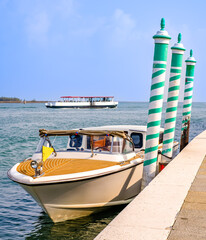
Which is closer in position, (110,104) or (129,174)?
(129,174)

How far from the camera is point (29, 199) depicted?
11617 mm

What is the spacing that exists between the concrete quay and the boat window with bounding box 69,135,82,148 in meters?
2.87

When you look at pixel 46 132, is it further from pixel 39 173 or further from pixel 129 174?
pixel 129 174

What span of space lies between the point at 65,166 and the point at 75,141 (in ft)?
5.12

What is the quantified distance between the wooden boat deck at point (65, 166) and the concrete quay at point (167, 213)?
5.49 ft

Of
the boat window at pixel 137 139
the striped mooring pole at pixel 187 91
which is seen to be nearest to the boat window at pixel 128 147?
the boat window at pixel 137 139

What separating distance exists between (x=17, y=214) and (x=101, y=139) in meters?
3.40

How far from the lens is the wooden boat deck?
26.8 ft

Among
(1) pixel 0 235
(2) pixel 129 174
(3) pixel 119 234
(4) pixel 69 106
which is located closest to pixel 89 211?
(2) pixel 129 174

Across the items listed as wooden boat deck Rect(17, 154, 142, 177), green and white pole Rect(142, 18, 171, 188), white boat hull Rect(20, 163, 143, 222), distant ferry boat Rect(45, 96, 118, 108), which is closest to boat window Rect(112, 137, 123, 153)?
wooden boat deck Rect(17, 154, 142, 177)

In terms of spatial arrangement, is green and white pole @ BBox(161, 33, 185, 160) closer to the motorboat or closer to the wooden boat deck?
the motorboat

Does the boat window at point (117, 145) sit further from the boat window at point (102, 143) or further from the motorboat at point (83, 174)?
the boat window at point (102, 143)

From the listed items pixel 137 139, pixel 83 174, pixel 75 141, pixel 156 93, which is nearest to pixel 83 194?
pixel 83 174

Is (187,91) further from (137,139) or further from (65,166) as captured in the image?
(65,166)
